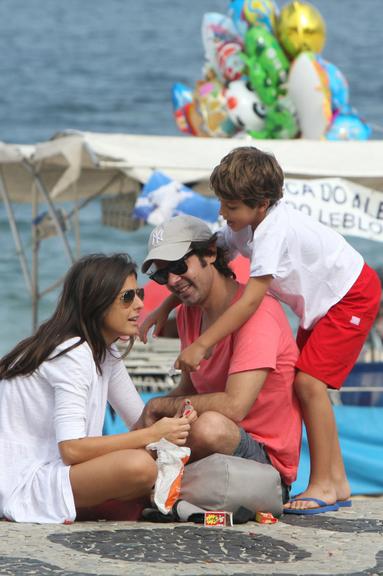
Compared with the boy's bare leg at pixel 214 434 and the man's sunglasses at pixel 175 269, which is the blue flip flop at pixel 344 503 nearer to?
the boy's bare leg at pixel 214 434

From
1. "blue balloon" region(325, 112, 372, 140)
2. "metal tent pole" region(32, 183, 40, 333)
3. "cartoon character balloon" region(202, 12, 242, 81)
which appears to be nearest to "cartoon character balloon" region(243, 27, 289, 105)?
"cartoon character balloon" region(202, 12, 242, 81)

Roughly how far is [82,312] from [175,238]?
15.9 inches

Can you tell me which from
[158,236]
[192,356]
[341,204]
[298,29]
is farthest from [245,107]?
[192,356]

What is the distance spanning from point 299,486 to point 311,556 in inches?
117

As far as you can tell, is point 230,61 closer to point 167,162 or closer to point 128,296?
point 167,162

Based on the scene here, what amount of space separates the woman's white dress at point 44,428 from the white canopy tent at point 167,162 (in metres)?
3.33

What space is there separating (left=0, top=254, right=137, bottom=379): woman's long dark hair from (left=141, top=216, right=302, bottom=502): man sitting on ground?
0.18 meters

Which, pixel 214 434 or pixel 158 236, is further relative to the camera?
pixel 158 236

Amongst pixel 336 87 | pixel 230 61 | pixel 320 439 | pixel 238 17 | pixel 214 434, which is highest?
pixel 238 17

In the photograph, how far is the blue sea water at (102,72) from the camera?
66.5 ft

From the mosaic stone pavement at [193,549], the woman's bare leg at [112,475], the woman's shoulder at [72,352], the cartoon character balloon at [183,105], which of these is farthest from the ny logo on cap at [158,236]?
the cartoon character balloon at [183,105]

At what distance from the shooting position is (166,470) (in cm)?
411

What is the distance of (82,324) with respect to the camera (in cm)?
423

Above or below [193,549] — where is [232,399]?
above
